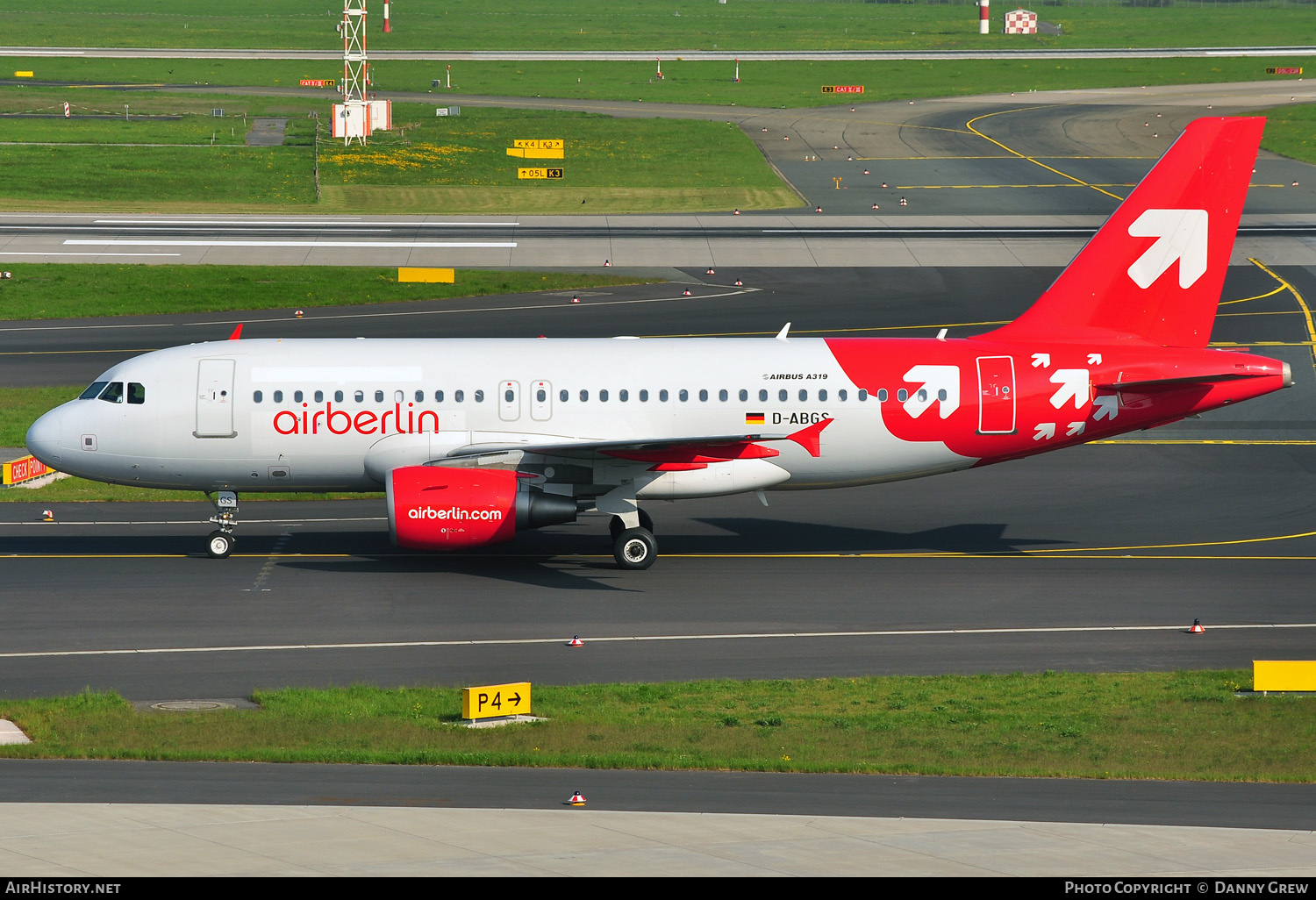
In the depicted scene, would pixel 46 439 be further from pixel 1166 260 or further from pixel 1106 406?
pixel 1166 260

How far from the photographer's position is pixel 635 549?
35.4 m

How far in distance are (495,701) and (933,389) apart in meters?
15.0

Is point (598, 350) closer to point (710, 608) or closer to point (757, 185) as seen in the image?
point (710, 608)

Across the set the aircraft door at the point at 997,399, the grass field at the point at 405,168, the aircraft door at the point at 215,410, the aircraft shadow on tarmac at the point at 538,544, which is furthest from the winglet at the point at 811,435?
the grass field at the point at 405,168

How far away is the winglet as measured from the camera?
35.5 m

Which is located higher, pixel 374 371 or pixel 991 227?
pixel 991 227

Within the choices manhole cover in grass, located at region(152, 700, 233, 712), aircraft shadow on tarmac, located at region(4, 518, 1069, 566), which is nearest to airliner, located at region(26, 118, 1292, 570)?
aircraft shadow on tarmac, located at region(4, 518, 1069, 566)

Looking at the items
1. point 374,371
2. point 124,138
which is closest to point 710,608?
point 374,371

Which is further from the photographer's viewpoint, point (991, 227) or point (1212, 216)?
point (991, 227)

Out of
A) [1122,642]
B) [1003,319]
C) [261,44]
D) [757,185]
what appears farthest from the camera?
[261,44]

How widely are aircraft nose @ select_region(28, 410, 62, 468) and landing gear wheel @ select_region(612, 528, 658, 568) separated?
43.5 ft

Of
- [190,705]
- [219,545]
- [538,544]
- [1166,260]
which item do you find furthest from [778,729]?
[1166,260]
